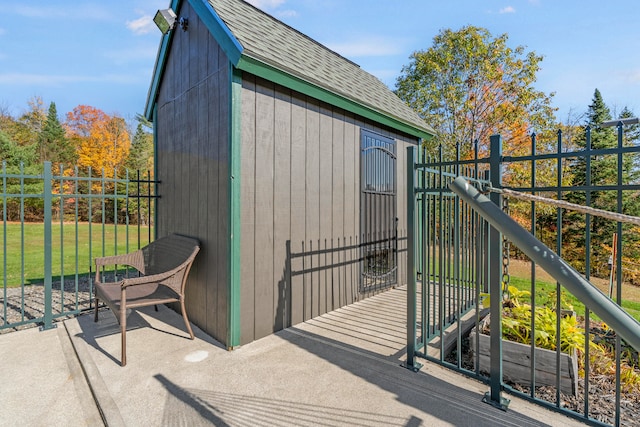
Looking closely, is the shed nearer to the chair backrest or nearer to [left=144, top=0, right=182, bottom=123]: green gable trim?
[left=144, top=0, right=182, bottom=123]: green gable trim

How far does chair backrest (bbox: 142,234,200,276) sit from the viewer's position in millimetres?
3488

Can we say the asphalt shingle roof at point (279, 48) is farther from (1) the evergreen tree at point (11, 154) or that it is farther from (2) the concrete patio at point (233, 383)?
(1) the evergreen tree at point (11, 154)

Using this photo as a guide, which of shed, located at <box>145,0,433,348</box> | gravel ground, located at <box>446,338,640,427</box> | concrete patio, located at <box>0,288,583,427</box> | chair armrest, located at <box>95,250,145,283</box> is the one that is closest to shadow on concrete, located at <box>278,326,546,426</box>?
concrete patio, located at <box>0,288,583,427</box>

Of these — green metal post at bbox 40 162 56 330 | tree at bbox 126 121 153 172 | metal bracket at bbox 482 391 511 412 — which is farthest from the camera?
tree at bbox 126 121 153 172

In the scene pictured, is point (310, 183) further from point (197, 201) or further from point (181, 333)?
point (181, 333)

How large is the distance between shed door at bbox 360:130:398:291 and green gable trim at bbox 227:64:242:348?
6.99ft

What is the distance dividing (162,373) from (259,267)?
123 cm

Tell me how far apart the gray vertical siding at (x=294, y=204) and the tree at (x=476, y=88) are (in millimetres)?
8058

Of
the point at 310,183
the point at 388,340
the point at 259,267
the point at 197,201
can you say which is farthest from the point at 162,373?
the point at 310,183

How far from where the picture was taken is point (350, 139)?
14.5 ft

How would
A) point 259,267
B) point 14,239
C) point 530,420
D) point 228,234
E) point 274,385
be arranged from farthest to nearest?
point 14,239
point 259,267
point 228,234
point 274,385
point 530,420

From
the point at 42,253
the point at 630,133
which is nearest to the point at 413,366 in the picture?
the point at 42,253

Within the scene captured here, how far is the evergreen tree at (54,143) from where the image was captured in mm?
20500

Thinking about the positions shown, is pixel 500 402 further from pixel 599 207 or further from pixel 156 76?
pixel 599 207
